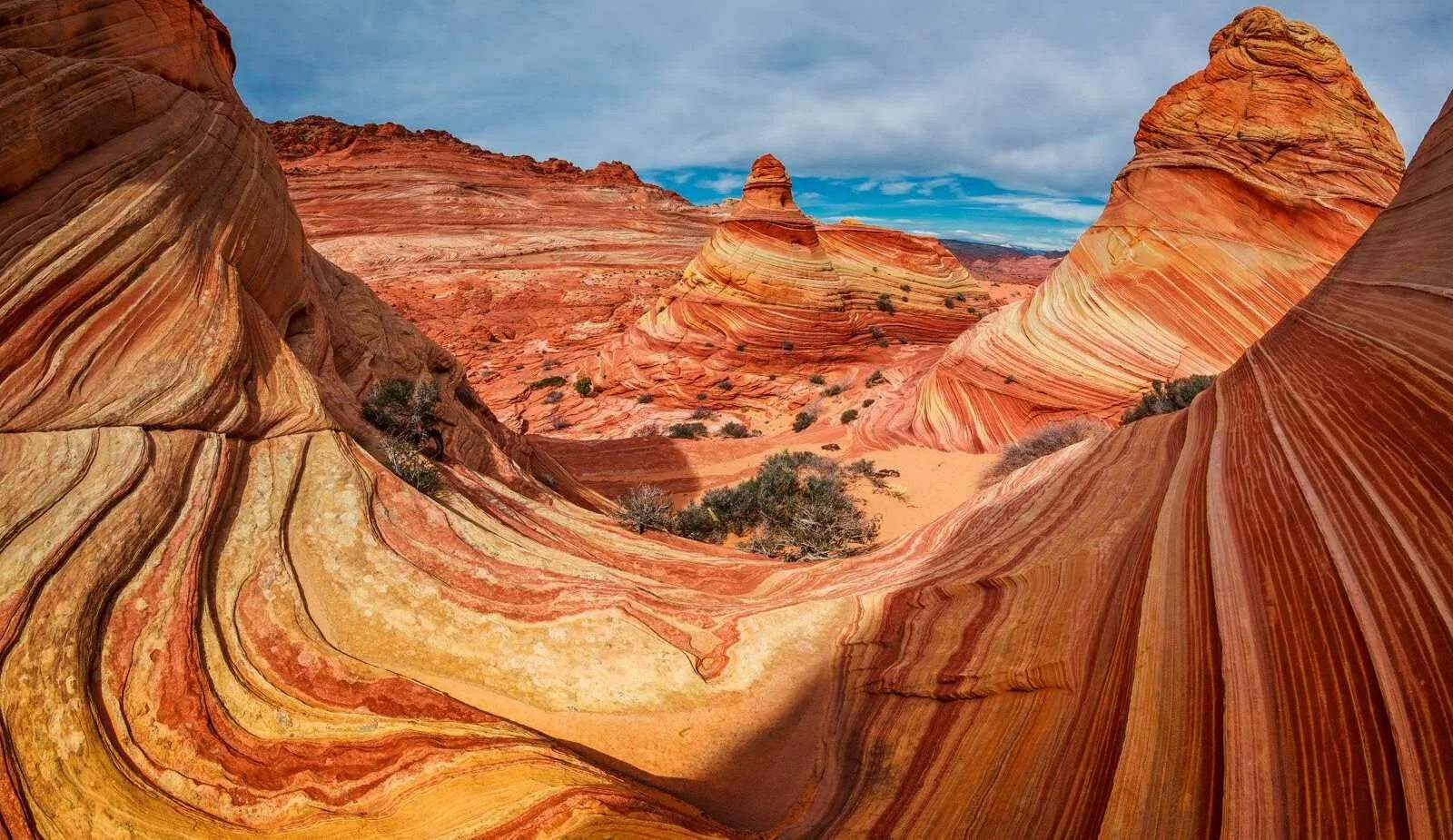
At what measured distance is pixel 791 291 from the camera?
22641mm

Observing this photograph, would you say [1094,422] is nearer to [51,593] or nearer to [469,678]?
[469,678]

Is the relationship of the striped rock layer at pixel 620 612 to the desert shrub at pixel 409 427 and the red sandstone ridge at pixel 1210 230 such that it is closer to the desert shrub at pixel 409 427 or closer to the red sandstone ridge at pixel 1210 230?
the desert shrub at pixel 409 427

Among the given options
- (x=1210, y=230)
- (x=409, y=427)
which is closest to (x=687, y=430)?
(x=409, y=427)

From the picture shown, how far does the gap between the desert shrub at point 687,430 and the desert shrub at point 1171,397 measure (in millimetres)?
10512

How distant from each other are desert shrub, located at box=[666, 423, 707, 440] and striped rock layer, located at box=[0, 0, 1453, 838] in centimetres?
1174

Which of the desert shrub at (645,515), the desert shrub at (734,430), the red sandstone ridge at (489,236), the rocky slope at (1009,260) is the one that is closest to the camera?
the desert shrub at (645,515)

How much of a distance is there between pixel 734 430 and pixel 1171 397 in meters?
10.6

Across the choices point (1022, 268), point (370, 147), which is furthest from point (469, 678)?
point (1022, 268)

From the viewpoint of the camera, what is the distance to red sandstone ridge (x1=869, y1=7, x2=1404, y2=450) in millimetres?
11039

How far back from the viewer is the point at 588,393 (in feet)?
73.3

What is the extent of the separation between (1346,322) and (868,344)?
19.4m

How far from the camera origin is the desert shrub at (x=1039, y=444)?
10.8 meters

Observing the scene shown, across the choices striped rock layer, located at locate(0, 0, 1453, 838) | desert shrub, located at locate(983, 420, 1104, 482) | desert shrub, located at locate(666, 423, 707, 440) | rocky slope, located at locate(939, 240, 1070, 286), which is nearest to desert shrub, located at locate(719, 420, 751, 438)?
desert shrub, located at locate(666, 423, 707, 440)

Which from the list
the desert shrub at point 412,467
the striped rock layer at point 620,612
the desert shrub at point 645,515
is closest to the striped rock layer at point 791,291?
the desert shrub at point 645,515
